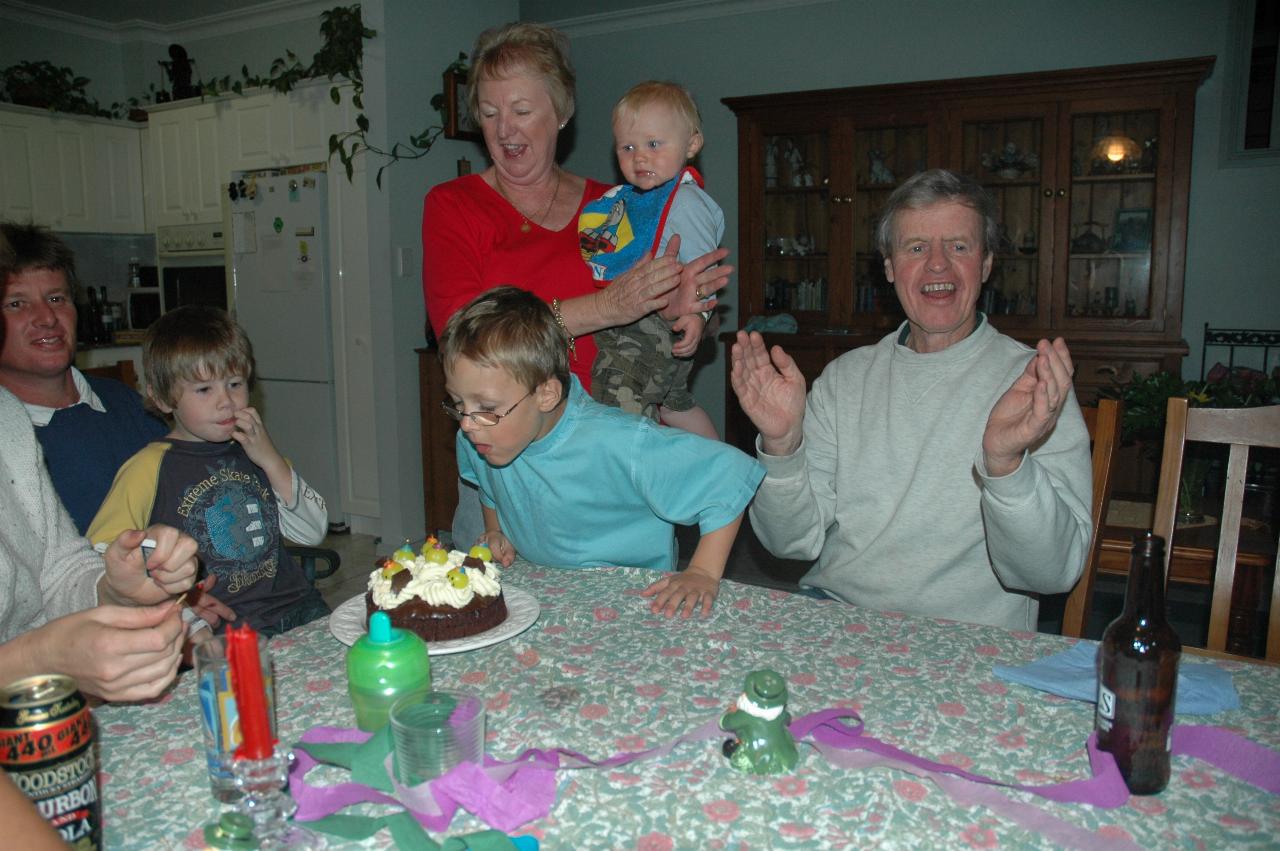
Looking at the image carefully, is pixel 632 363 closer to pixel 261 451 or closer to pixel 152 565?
pixel 261 451

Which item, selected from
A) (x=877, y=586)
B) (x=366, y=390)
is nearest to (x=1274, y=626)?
(x=877, y=586)

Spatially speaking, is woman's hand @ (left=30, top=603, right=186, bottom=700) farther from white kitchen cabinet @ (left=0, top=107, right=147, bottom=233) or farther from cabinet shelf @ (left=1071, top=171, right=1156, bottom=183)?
white kitchen cabinet @ (left=0, top=107, right=147, bottom=233)

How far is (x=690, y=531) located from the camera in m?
4.51

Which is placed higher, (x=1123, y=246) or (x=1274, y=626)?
(x=1123, y=246)

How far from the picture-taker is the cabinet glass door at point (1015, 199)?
4.45 meters

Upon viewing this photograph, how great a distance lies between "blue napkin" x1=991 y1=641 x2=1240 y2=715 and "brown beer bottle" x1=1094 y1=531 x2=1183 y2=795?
0.12m

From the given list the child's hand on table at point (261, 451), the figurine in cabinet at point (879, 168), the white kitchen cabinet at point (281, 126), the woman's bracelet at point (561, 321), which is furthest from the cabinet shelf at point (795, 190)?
the child's hand on table at point (261, 451)

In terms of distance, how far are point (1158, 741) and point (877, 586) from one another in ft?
2.53

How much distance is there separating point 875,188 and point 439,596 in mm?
4170

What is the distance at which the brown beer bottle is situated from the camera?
2.77 ft

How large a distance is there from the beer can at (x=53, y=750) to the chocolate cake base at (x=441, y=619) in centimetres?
49

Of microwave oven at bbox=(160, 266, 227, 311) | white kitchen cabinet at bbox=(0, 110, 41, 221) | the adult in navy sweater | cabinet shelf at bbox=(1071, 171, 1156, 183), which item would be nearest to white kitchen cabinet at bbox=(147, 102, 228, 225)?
microwave oven at bbox=(160, 266, 227, 311)

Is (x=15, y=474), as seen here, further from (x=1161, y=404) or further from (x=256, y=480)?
(x=1161, y=404)

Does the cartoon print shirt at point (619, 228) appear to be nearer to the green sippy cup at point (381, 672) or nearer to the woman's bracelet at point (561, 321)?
the woman's bracelet at point (561, 321)
